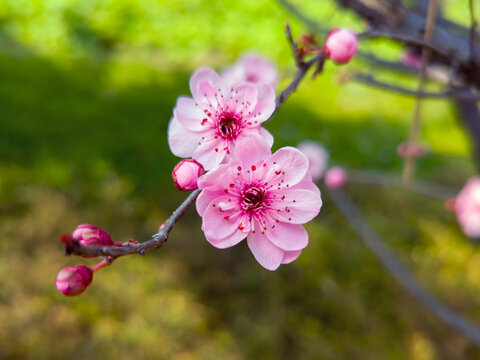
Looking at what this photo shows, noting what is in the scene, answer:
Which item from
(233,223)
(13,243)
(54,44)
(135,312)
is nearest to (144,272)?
(135,312)

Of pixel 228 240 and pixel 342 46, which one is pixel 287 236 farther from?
pixel 342 46

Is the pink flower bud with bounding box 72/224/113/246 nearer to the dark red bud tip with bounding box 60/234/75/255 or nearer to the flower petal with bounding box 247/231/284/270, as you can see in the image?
the dark red bud tip with bounding box 60/234/75/255

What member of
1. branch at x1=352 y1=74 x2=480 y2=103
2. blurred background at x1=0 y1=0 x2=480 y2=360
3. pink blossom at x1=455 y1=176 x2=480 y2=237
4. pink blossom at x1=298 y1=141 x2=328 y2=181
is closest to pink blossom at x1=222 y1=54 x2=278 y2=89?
blurred background at x1=0 y1=0 x2=480 y2=360

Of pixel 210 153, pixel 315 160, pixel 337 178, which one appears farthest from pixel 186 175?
pixel 315 160

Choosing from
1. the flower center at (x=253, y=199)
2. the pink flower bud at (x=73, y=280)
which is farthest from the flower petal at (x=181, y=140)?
the pink flower bud at (x=73, y=280)

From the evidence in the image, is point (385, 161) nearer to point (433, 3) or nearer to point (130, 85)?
point (130, 85)

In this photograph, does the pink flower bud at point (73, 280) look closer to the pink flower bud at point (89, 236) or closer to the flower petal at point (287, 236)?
the pink flower bud at point (89, 236)
